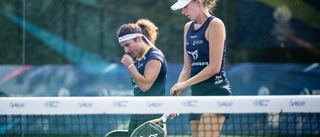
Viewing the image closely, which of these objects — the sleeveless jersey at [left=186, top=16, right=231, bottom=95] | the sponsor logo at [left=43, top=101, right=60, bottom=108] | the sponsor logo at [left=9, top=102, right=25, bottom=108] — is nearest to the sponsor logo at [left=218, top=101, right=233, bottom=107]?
the sleeveless jersey at [left=186, top=16, right=231, bottom=95]

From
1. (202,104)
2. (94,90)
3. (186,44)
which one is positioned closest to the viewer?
(202,104)

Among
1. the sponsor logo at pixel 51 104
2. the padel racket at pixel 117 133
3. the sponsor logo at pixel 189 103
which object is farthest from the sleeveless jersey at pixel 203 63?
the sponsor logo at pixel 51 104

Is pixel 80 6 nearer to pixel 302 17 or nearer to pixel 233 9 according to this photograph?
pixel 233 9

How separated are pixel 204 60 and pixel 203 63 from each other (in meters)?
0.02

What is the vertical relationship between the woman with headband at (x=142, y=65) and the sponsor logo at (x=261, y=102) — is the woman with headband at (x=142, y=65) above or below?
above

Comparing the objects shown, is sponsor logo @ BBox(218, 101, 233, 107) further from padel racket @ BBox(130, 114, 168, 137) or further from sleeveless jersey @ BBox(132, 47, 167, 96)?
sleeveless jersey @ BBox(132, 47, 167, 96)

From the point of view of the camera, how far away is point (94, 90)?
7.67 metres

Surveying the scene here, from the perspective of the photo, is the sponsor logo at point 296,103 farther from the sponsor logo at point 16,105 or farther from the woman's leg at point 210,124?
the sponsor logo at point 16,105

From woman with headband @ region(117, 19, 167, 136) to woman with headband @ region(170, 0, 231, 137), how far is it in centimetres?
20

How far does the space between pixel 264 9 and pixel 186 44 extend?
397 centimetres

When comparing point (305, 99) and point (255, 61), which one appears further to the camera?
point (255, 61)

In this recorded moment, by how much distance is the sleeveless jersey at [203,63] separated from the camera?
4180mm

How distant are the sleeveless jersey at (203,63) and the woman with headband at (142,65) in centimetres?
27

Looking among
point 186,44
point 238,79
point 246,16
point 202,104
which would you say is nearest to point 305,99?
point 202,104
